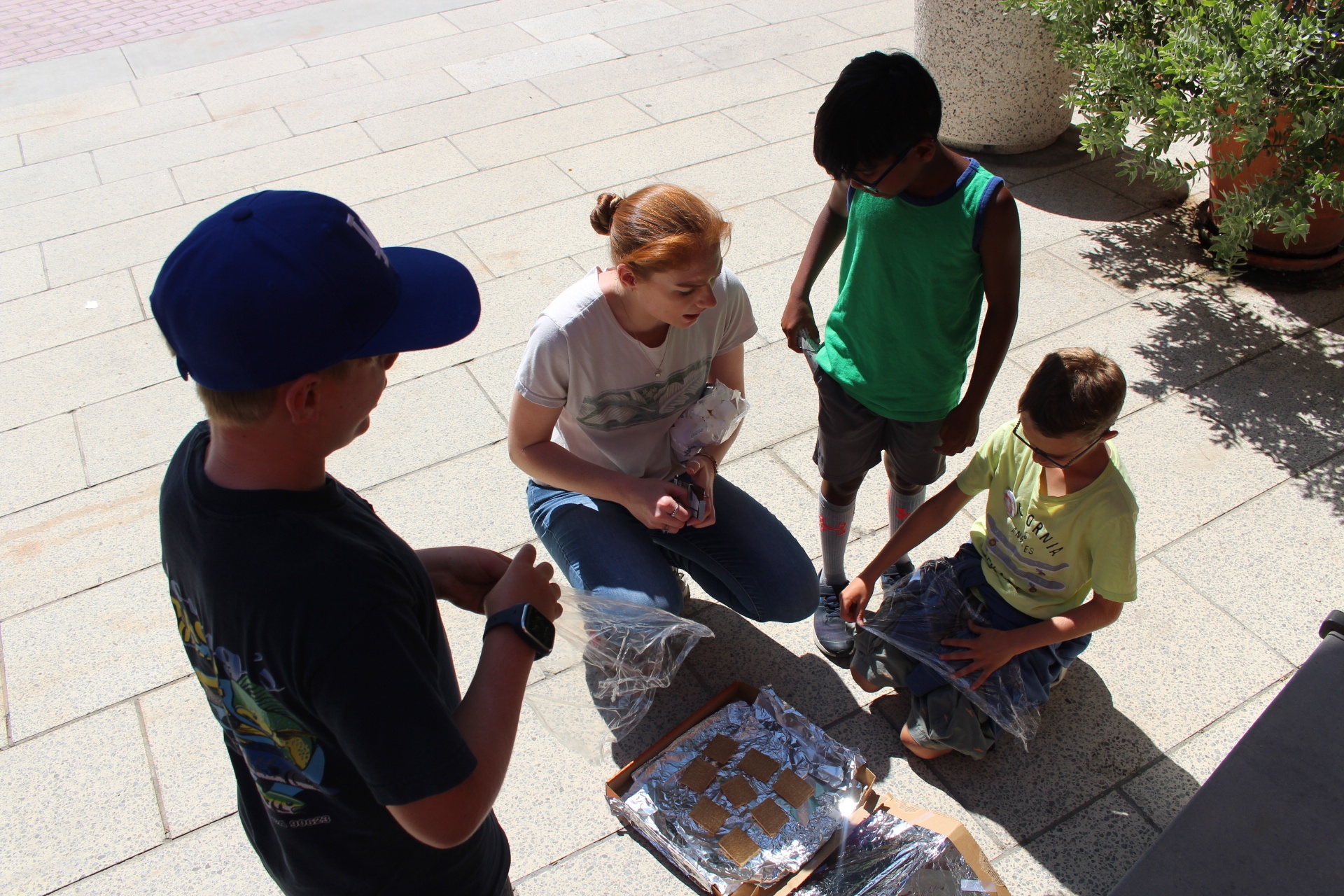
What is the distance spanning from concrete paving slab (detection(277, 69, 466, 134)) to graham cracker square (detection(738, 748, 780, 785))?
5.68m

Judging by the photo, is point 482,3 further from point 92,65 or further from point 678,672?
point 678,672

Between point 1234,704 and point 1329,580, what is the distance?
691 millimetres

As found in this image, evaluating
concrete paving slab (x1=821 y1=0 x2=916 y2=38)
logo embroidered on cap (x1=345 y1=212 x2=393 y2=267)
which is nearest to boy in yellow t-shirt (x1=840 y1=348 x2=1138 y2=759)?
logo embroidered on cap (x1=345 y1=212 x2=393 y2=267)

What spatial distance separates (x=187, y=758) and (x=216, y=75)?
648 centimetres

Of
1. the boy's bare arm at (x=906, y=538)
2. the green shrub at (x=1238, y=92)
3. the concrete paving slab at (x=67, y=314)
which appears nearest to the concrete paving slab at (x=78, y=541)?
the concrete paving slab at (x=67, y=314)

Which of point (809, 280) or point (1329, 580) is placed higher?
point (809, 280)

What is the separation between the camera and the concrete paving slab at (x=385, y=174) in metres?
5.78

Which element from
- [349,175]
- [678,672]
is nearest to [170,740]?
[678,672]

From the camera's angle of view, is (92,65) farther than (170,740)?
Yes

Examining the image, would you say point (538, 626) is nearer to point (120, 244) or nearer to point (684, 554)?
point (684, 554)

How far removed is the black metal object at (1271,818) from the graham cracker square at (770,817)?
108 centimetres

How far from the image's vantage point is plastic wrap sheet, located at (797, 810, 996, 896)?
2.20 metres

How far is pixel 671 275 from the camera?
2.38 m

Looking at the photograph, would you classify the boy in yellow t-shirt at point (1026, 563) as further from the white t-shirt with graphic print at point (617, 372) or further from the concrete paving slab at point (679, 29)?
the concrete paving slab at point (679, 29)
